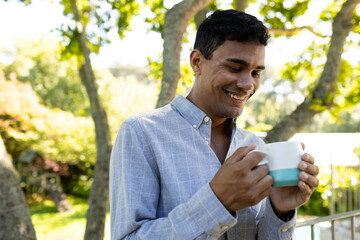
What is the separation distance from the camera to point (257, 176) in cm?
90

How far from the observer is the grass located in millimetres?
8086

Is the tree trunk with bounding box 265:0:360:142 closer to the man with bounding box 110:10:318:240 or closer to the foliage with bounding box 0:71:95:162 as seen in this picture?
the man with bounding box 110:10:318:240

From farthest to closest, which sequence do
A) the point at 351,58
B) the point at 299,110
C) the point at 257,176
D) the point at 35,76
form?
the point at 35,76, the point at 351,58, the point at 299,110, the point at 257,176

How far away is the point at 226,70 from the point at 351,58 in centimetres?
390

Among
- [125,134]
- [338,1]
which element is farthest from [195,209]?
[338,1]

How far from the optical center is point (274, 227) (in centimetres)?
117

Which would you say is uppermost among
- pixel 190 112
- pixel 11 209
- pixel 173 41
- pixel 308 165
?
pixel 173 41

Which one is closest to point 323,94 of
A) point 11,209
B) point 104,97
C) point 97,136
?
point 97,136

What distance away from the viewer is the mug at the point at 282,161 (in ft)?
3.07

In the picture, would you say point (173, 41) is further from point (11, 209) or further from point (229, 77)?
point (11, 209)

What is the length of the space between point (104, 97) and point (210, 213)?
1569cm

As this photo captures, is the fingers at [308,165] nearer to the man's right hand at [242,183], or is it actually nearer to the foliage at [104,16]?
the man's right hand at [242,183]

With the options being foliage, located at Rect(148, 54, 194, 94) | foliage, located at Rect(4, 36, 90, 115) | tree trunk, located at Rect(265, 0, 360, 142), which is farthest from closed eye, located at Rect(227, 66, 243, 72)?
foliage, located at Rect(4, 36, 90, 115)

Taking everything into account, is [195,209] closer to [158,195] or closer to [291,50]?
[158,195]
